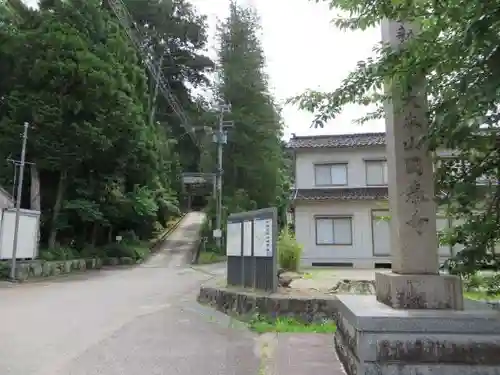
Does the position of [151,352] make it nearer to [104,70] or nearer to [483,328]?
[483,328]

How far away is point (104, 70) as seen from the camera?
2370 cm

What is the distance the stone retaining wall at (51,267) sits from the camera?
57.4 feet

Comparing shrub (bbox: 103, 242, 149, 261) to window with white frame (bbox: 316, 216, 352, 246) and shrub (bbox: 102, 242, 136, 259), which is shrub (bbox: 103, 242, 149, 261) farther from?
window with white frame (bbox: 316, 216, 352, 246)

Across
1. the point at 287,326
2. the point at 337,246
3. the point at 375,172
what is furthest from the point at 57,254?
the point at 287,326

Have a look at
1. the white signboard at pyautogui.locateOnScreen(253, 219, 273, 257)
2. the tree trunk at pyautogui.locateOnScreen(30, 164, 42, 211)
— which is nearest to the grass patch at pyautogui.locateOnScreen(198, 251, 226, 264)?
the tree trunk at pyautogui.locateOnScreen(30, 164, 42, 211)

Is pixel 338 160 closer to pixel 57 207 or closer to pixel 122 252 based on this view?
pixel 122 252

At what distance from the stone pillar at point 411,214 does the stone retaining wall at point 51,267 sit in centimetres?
1651

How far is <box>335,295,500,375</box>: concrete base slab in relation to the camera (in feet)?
12.0

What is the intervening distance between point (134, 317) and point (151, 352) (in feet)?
10.8

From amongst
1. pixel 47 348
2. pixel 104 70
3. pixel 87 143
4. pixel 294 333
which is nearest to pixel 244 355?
pixel 294 333

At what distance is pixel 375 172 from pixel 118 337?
57.6ft

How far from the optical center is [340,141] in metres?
22.7

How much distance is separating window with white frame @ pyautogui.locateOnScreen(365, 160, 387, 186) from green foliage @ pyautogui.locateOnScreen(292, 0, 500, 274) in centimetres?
1764

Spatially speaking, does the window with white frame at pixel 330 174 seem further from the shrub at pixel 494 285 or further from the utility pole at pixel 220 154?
the shrub at pixel 494 285
